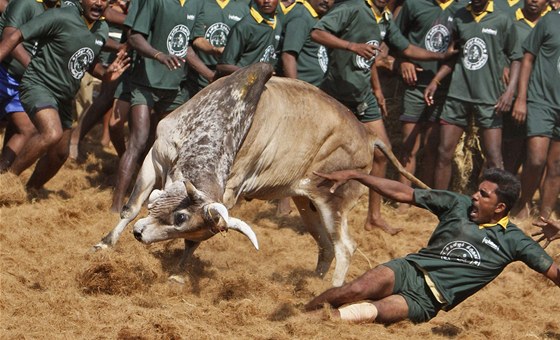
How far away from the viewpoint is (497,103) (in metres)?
12.9

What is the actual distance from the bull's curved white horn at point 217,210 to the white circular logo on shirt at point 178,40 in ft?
12.3

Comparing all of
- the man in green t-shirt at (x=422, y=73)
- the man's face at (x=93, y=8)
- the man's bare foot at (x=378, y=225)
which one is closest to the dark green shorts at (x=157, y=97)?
the man's face at (x=93, y=8)

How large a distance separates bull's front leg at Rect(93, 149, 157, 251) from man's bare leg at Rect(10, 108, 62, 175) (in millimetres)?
1774

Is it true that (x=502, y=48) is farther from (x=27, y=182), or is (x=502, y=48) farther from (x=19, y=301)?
(x=19, y=301)

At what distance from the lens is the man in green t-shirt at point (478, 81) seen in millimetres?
12688

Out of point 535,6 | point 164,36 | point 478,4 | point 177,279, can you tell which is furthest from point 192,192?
point 535,6

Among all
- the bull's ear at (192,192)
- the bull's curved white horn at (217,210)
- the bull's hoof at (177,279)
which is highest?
the bull's ear at (192,192)

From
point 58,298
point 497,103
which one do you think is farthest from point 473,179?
point 58,298

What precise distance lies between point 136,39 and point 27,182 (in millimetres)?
1890

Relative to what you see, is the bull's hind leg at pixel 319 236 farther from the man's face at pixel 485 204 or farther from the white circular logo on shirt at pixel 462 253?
the man's face at pixel 485 204

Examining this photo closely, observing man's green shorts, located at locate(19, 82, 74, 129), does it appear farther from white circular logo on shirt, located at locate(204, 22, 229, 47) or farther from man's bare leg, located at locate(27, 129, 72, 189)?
white circular logo on shirt, located at locate(204, 22, 229, 47)

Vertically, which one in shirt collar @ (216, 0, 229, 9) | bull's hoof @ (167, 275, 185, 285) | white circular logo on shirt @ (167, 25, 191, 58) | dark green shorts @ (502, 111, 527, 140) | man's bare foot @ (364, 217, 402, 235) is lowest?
man's bare foot @ (364, 217, 402, 235)

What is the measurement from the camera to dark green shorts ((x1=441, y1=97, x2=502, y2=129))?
12859 millimetres

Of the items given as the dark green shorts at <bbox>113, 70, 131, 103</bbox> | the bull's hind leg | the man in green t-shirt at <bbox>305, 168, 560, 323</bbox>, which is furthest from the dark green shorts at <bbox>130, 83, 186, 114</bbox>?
the man in green t-shirt at <bbox>305, 168, 560, 323</bbox>
